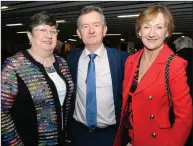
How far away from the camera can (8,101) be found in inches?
70.0

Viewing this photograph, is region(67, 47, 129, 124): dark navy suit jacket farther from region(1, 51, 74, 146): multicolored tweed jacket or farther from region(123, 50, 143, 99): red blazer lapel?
region(1, 51, 74, 146): multicolored tweed jacket

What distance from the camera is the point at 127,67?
2.09 meters

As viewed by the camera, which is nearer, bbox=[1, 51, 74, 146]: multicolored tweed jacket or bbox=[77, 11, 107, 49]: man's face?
bbox=[1, 51, 74, 146]: multicolored tweed jacket

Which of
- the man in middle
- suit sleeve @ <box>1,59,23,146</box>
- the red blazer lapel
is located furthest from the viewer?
the man in middle

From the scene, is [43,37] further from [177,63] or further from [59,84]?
[177,63]

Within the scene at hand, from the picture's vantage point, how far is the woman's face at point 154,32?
180cm

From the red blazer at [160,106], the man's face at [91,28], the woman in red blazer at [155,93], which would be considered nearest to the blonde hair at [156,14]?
the woman in red blazer at [155,93]

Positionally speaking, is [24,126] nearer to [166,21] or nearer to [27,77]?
[27,77]

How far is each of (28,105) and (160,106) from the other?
0.96 m

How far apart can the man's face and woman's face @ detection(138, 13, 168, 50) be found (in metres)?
0.47

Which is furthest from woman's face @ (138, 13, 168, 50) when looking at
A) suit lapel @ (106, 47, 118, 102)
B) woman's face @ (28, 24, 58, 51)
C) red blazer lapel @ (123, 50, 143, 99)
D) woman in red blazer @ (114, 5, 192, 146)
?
woman's face @ (28, 24, 58, 51)

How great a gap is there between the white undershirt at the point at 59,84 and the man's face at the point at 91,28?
0.44 metres

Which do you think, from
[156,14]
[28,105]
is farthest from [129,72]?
[28,105]

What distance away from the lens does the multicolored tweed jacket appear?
178 centimetres
